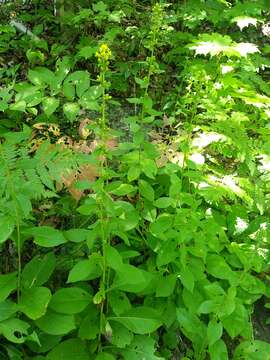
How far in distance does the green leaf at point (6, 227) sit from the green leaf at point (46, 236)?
16 centimetres

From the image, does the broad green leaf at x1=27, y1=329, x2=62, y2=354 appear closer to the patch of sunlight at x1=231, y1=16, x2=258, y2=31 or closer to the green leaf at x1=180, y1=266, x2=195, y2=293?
the green leaf at x1=180, y1=266, x2=195, y2=293

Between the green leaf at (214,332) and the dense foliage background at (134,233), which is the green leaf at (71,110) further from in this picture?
the green leaf at (214,332)

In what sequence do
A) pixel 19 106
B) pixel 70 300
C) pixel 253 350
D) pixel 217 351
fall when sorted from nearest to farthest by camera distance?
pixel 70 300 → pixel 217 351 → pixel 253 350 → pixel 19 106

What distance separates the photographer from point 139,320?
2156 millimetres

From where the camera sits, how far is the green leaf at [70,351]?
2.06 metres

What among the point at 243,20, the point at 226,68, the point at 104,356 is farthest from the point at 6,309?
the point at 243,20

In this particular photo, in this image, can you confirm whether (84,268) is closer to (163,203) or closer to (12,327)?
(12,327)

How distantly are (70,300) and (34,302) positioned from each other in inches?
7.3

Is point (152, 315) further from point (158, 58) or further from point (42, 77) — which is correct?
point (158, 58)

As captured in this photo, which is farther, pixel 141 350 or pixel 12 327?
pixel 141 350

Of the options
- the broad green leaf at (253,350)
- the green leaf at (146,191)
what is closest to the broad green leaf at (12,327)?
the green leaf at (146,191)

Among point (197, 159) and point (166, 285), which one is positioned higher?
point (197, 159)

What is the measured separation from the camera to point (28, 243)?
262 centimetres

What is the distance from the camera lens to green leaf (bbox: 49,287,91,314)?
2.08 metres
